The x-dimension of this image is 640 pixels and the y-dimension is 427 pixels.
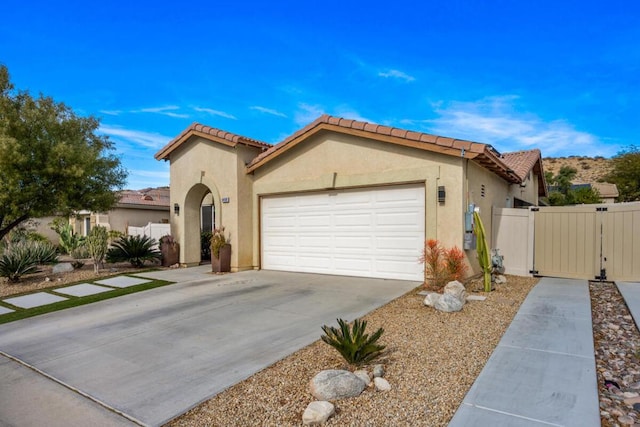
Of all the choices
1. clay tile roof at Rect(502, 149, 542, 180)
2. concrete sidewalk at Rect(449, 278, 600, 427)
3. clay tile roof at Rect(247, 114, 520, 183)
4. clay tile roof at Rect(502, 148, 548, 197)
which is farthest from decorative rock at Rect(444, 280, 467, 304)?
clay tile roof at Rect(502, 149, 542, 180)

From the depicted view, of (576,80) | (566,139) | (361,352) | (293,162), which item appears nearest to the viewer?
(361,352)

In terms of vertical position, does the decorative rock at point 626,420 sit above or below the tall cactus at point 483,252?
below

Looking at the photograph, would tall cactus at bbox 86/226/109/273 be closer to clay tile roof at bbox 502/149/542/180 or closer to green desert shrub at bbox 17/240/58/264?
green desert shrub at bbox 17/240/58/264

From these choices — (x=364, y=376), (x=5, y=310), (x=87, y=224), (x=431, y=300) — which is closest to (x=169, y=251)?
(x=5, y=310)

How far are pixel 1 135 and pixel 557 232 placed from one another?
15.3m

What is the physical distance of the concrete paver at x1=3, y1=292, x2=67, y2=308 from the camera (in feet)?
26.8

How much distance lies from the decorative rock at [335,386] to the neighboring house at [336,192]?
5.89 meters

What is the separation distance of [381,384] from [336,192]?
743cm

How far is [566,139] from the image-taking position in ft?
95.6

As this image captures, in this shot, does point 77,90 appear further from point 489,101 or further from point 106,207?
point 489,101

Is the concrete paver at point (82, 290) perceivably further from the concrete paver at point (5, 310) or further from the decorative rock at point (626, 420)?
the decorative rock at point (626, 420)

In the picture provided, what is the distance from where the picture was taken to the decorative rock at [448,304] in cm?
649

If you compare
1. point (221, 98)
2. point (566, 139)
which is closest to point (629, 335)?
point (221, 98)

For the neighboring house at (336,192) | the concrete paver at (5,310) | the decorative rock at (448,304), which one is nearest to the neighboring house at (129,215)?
the neighboring house at (336,192)
